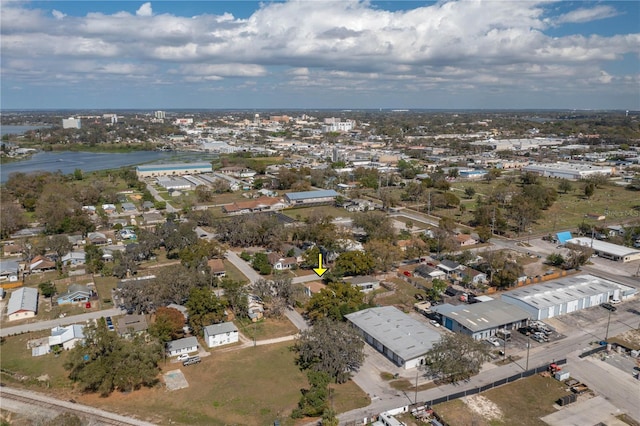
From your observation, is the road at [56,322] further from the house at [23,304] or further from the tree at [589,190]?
the tree at [589,190]

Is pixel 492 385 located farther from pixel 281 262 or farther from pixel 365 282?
pixel 281 262

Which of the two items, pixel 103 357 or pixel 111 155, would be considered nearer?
pixel 103 357

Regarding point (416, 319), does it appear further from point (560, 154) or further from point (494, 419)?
point (560, 154)

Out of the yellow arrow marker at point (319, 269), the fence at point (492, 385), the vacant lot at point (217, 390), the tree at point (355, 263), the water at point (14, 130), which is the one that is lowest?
the vacant lot at point (217, 390)

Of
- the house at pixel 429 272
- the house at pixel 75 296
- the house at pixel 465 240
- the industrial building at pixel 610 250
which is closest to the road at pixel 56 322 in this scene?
the house at pixel 75 296

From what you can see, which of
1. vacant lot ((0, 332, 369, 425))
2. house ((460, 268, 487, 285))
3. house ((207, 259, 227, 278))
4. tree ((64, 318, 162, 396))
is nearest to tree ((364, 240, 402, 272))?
house ((460, 268, 487, 285))

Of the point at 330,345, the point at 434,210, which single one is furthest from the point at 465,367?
the point at 434,210

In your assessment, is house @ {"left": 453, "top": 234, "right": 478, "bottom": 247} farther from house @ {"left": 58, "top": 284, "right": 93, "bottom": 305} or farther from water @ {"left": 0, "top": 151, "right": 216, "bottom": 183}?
water @ {"left": 0, "top": 151, "right": 216, "bottom": 183}
